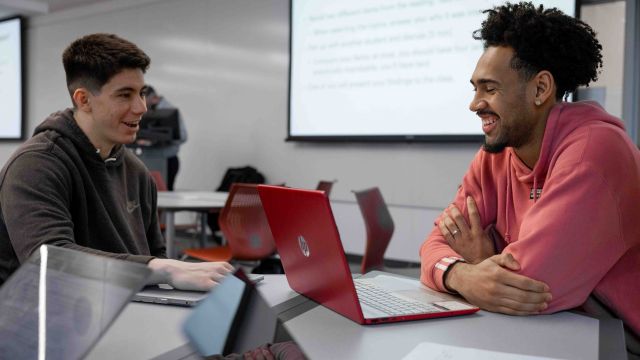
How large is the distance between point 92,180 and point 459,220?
100cm

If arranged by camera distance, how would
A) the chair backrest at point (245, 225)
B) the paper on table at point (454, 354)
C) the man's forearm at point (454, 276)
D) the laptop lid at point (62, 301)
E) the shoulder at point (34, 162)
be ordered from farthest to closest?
1. the chair backrest at point (245, 225)
2. the shoulder at point (34, 162)
3. the man's forearm at point (454, 276)
4. the paper on table at point (454, 354)
5. the laptop lid at point (62, 301)

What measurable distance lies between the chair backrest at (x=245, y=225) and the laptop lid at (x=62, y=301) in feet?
6.92

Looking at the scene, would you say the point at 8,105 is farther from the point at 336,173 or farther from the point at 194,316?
the point at 194,316

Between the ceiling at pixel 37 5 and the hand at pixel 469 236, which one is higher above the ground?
the ceiling at pixel 37 5

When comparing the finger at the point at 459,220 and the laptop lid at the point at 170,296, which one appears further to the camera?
the finger at the point at 459,220

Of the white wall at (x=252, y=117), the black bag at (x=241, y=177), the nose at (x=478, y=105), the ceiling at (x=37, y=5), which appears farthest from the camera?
the ceiling at (x=37, y=5)

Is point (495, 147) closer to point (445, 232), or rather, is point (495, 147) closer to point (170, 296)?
point (445, 232)

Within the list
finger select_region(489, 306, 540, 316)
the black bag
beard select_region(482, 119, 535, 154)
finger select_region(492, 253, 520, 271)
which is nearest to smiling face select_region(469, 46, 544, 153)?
beard select_region(482, 119, 535, 154)

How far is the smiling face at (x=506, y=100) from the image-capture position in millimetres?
1357

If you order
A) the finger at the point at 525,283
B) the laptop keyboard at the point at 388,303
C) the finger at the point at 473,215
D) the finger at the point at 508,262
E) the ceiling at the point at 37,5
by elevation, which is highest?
the ceiling at the point at 37,5

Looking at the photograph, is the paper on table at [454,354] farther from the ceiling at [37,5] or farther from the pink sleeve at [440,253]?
the ceiling at [37,5]

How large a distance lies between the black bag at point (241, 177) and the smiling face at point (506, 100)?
419 cm

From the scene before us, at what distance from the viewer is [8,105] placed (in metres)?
8.01

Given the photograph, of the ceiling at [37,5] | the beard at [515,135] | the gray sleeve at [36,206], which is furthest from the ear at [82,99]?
the ceiling at [37,5]
